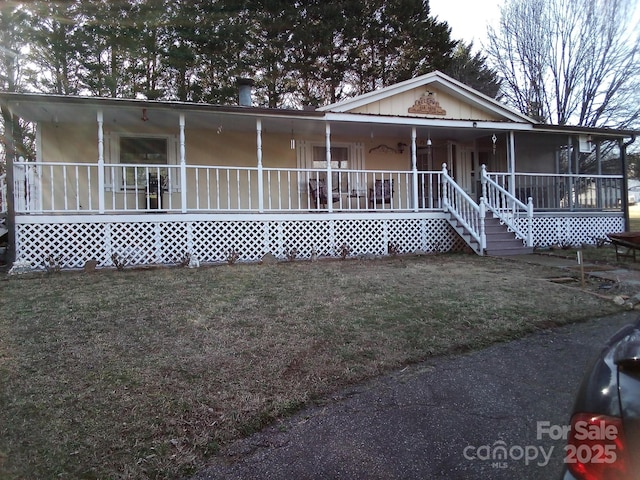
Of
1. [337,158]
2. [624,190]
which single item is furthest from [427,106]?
[624,190]

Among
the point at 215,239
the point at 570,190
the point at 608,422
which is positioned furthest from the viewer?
the point at 570,190

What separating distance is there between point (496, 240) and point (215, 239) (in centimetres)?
678

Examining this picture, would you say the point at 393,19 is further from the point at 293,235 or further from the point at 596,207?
the point at 293,235

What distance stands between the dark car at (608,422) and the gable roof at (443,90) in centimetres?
1032

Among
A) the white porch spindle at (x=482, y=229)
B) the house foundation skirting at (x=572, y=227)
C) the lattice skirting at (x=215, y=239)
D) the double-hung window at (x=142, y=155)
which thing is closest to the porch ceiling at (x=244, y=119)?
the double-hung window at (x=142, y=155)

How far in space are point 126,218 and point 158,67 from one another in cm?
1307

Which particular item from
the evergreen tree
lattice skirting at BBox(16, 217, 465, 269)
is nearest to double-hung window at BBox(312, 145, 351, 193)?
lattice skirting at BBox(16, 217, 465, 269)

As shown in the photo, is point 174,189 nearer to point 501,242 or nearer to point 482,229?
A: point 482,229

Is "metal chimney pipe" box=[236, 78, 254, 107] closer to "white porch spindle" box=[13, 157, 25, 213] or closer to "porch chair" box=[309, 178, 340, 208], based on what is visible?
"porch chair" box=[309, 178, 340, 208]

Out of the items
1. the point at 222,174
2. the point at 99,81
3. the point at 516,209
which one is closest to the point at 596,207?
the point at 516,209

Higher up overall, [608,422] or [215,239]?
[215,239]

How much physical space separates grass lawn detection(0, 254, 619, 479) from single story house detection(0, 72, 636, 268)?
5.58ft

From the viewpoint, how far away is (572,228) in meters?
13.0

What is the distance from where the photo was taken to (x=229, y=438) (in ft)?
9.27
